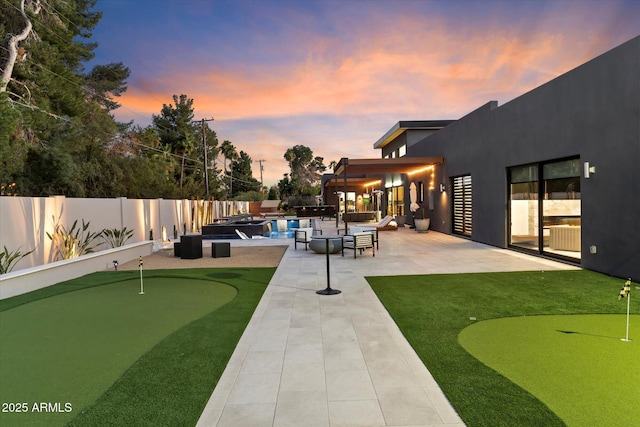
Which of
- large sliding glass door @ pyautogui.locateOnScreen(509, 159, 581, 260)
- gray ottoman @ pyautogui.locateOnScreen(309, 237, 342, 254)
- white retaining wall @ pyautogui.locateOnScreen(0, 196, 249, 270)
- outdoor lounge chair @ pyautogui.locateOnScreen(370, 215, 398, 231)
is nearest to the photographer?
white retaining wall @ pyautogui.locateOnScreen(0, 196, 249, 270)

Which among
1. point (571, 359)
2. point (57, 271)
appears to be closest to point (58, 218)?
point (57, 271)

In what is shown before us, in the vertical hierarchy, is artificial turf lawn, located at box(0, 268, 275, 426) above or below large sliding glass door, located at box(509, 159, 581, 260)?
below

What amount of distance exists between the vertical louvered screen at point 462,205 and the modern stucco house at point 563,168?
0.14 feet

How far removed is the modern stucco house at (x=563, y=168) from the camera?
7234 millimetres

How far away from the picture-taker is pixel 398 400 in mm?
3018

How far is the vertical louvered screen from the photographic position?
15.1 m

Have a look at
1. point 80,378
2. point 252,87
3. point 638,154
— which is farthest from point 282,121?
point 80,378

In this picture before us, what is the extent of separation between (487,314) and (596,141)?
5364mm

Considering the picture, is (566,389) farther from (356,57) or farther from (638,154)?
(356,57)

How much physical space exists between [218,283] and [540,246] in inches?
342

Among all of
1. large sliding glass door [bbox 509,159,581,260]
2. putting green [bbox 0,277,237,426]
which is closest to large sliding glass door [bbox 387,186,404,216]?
large sliding glass door [bbox 509,159,581,260]

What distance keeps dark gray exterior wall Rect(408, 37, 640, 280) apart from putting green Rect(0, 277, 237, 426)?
7.81m

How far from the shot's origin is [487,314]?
5.30 metres

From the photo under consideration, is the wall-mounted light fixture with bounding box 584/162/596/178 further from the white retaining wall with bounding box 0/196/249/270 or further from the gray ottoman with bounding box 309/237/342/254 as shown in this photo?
the white retaining wall with bounding box 0/196/249/270
